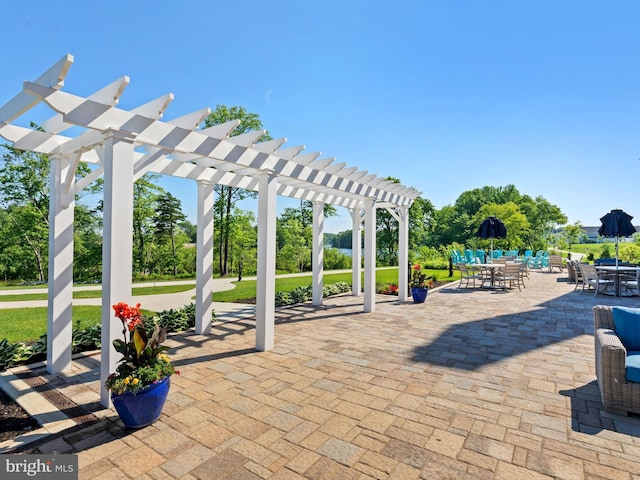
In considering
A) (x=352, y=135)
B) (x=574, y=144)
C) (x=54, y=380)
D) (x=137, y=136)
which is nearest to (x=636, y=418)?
(x=137, y=136)

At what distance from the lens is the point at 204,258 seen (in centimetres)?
586

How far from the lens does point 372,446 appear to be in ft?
8.15

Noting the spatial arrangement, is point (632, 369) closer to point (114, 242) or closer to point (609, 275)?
point (114, 242)

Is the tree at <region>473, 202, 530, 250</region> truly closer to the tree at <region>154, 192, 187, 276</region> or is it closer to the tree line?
the tree line

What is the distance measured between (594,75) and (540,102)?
1444mm

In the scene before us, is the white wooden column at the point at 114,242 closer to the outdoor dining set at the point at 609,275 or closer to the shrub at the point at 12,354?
the shrub at the point at 12,354

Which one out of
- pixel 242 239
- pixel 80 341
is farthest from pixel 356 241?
pixel 242 239

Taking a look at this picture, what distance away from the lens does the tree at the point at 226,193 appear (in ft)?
59.8

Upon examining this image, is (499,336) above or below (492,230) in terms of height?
below

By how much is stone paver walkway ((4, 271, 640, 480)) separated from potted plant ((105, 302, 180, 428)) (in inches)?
6.3

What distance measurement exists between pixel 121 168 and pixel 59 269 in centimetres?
198

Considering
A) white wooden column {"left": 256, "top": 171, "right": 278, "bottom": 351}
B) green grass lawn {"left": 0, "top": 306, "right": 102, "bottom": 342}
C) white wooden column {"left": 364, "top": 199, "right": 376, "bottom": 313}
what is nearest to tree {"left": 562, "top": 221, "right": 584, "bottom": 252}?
white wooden column {"left": 364, "top": 199, "right": 376, "bottom": 313}

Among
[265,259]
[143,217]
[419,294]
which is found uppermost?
[143,217]

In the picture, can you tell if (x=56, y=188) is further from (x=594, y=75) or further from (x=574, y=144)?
(x=574, y=144)
